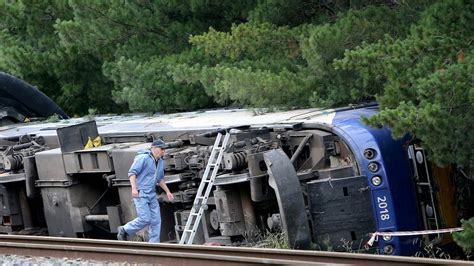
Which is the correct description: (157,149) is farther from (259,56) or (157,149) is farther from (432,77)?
(259,56)

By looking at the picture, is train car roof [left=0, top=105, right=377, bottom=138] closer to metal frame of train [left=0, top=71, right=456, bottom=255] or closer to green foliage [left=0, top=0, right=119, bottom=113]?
metal frame of train [left=0, top=71, right=456, bottom=255]

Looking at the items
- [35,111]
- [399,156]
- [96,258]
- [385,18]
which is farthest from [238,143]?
[35,111]

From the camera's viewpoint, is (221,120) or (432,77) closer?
(432,77)

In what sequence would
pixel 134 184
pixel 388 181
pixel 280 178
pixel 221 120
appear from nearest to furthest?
pixel 280 178 < pixel 388 181 < pixel 134 184 < pixel 221 120

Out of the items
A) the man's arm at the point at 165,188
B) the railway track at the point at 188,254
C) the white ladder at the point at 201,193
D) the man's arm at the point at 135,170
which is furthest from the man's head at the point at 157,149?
the railway track at the point at 188,254

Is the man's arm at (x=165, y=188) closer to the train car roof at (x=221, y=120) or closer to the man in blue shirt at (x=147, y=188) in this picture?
the man in blue shirt at (x=147, y=188)

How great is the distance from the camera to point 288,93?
1575 centimetres

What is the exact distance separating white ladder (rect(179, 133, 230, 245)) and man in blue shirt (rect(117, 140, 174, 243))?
1.15 ft

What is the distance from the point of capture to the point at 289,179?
11.6 m

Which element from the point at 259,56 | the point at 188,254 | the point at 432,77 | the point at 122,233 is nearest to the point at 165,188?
the point at 122,233

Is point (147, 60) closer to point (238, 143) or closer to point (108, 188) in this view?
point (108, 188)

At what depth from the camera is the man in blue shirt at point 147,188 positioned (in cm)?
1251

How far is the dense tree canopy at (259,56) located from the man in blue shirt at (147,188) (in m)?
2.60

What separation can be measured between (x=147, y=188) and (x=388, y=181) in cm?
288
